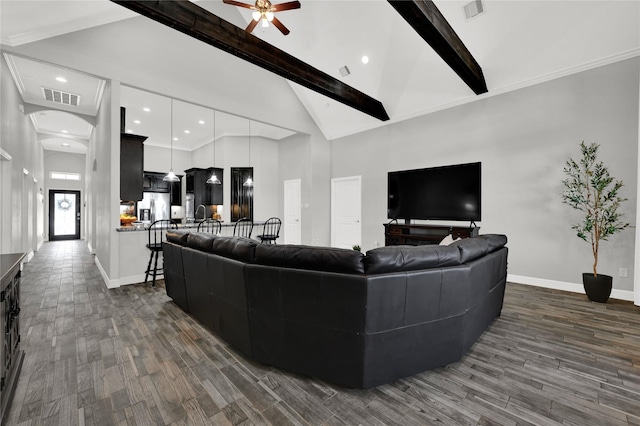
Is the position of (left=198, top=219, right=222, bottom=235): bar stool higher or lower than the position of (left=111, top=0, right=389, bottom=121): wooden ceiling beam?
lower

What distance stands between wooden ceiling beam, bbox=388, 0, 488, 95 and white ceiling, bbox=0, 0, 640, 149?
0.26m

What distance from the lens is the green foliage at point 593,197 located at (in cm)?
347

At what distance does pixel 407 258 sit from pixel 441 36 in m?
3.11

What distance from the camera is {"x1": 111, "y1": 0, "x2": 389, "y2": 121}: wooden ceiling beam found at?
2.95m

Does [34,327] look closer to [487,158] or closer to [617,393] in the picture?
[617,393]

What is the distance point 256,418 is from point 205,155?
850 cm

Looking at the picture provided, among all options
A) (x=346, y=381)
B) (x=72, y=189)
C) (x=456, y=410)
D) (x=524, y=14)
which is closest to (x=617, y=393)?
(x=456, y=410)

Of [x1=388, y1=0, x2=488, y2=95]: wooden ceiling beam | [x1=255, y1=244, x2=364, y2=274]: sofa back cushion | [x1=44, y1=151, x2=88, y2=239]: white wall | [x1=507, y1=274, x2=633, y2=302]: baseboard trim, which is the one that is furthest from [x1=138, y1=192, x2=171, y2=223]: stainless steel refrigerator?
[x1=507, y1=274, x2=633, y2=302]: baseboard trim

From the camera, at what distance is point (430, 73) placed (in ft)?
15.6

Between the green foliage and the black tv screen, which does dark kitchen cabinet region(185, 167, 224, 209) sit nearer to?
the black tv screen

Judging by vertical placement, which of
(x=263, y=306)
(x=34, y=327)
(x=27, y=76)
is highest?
(x=27, y=76)

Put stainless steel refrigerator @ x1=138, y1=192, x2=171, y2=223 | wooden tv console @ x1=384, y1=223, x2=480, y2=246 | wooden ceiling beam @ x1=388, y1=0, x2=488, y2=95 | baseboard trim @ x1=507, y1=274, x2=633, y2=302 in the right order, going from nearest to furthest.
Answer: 1. wooden ceiling beam @ x1=388, y1=0, x2=488, y2=95
2. baseboard trim @ x1=507, y1=274, x2=633, y2=302
3. wooden tv console @ x1=384, y1=223, x2=480, y2=246
4. stainless steel refrigerator @ x1=138, y1=192, x2=171, y2=223

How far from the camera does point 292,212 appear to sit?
7.96m

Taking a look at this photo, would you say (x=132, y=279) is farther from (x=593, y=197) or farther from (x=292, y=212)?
(x=593, y=197)
